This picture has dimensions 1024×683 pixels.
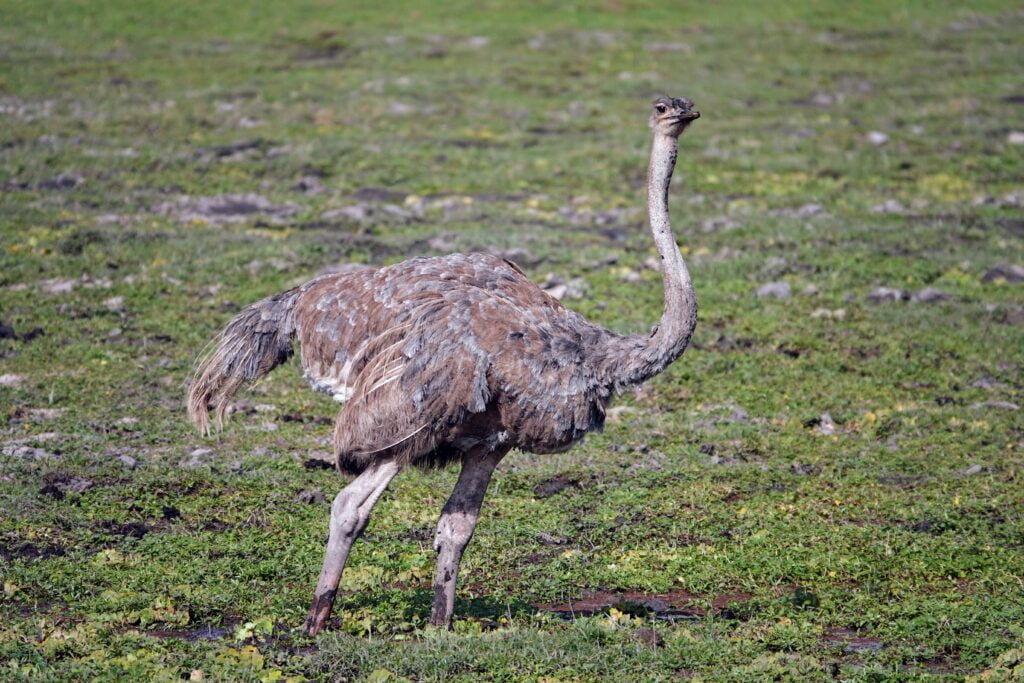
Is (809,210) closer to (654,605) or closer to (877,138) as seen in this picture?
(877,138)

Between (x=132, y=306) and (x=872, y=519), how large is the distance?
22.8 ft

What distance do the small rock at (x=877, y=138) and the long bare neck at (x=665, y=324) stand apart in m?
13.0

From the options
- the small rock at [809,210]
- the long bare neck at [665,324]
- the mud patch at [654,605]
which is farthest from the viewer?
the small rock at [809,210]

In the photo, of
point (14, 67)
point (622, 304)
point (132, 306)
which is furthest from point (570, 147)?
point (14, 67)

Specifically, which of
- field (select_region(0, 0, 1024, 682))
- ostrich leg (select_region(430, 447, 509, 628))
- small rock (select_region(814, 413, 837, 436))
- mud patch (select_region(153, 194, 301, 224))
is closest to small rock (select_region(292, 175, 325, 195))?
field (select_region(0, 0, 1024, 682))

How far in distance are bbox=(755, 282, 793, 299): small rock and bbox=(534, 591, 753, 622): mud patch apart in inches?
232

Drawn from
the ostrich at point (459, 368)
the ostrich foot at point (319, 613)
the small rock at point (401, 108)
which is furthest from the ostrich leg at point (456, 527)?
the small rock at point (401, 108)

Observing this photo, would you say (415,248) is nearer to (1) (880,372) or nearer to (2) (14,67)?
(1) (880,372)

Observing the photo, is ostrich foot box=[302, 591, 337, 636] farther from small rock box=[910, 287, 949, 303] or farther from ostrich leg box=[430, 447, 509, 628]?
small rock box=[910, 287, 949, 303]

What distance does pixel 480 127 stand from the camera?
20.0 m

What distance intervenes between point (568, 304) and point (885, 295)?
3016 mm

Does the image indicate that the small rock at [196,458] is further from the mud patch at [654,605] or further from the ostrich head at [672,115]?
the ostrich head at [672,115]

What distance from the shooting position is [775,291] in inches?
519

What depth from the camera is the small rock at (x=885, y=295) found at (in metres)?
13.1
